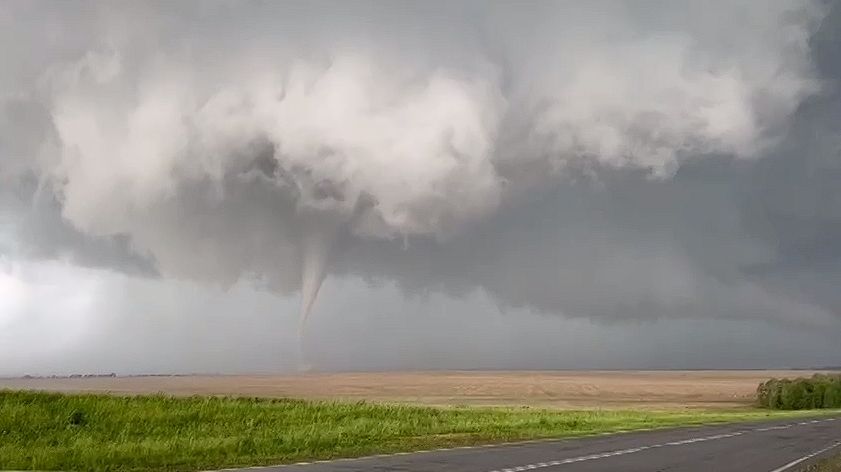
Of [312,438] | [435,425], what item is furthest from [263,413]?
[312,438]

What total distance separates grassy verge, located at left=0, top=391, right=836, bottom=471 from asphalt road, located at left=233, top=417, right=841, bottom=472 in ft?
8.97

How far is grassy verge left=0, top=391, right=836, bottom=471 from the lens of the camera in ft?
94.6

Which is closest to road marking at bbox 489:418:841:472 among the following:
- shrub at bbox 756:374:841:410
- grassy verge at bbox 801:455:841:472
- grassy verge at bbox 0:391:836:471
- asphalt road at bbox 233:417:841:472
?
asphalt road at bbox 233:417:841:472

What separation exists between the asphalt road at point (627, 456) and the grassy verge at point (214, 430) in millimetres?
2735

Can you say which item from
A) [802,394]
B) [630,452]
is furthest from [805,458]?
[802,394]

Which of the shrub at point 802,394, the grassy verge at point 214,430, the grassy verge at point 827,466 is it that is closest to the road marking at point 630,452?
the grassy verge at point 827,466

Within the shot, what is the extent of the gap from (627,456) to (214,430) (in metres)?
20.4

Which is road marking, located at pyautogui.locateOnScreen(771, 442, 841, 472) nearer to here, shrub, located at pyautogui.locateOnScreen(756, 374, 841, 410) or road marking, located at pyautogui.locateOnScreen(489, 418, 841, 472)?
road marking, located at pyautogui.locateOnScreen(489, 418, 841, 472)

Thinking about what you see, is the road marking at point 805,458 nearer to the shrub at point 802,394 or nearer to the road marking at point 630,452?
the road marking at point 630,452

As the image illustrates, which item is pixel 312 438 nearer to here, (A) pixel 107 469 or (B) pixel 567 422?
(A) pixel 107 469

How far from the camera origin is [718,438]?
145ft

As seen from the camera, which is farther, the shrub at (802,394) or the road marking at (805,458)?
the shrub at (802,394)

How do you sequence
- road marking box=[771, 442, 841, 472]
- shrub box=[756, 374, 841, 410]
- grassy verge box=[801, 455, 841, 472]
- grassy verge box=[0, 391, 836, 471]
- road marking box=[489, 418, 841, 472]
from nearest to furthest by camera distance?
1. road marking box=[489, 418, 841, 472]
2. grassy verge box=[801, 455, 841, 472]
3. grassy verge box=[0, 391, 836, 471]
4. road marking box=[771, 442, 841, 472]
5. shrub box=[756, 374, 841, 410]

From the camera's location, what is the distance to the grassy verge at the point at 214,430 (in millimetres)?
28844
